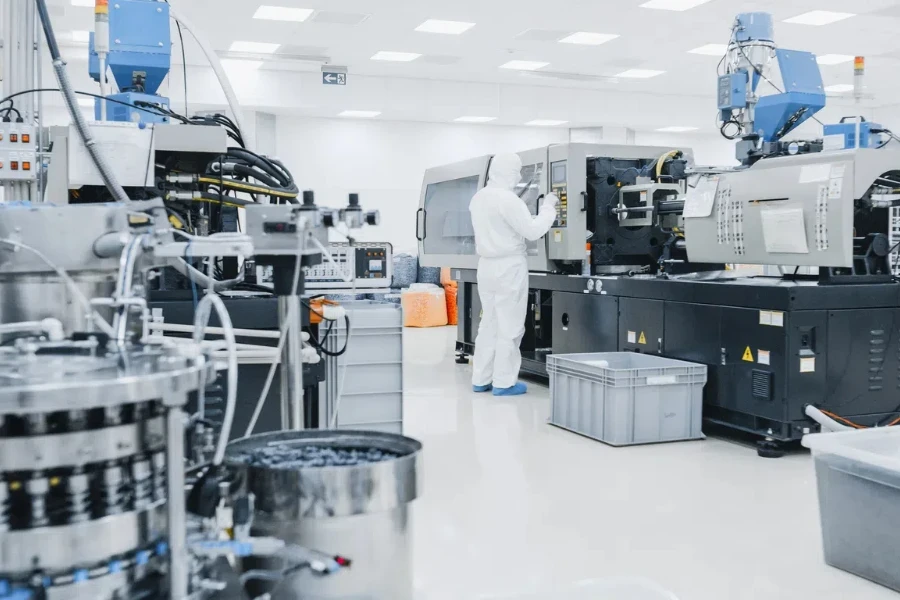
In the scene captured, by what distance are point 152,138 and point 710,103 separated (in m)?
12.1

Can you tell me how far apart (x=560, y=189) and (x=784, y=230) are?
1.64m

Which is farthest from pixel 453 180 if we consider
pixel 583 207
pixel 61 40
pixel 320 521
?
pixel 61 40

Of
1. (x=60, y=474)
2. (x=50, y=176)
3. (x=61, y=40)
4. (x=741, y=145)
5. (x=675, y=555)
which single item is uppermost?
(x=61, y=40)

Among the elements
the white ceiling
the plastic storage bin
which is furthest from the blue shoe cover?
the white ceiling

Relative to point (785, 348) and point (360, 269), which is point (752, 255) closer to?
point (785, 348)

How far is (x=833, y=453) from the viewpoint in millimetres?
2344

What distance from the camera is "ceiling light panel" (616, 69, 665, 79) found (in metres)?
11.2

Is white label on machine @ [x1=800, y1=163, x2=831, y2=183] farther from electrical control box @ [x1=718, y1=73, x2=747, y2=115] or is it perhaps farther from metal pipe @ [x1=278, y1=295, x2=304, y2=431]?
metal pipe @ [x1=278, y1=295, x2=304, y2=431]

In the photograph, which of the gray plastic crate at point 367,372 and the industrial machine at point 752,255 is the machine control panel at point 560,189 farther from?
the gray plastic crate at point 367,372


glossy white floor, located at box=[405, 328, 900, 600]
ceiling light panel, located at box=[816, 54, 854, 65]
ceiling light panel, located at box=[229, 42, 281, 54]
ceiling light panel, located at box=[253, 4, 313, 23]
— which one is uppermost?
ceiling light panel, located at box=[229, 42, 281, 54]

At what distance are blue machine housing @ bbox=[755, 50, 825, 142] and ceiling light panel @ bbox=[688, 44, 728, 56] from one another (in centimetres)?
582

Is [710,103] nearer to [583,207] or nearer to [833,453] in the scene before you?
[583,207]

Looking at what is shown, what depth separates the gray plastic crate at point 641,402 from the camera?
3861mm

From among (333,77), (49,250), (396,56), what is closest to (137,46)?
(49,250)
